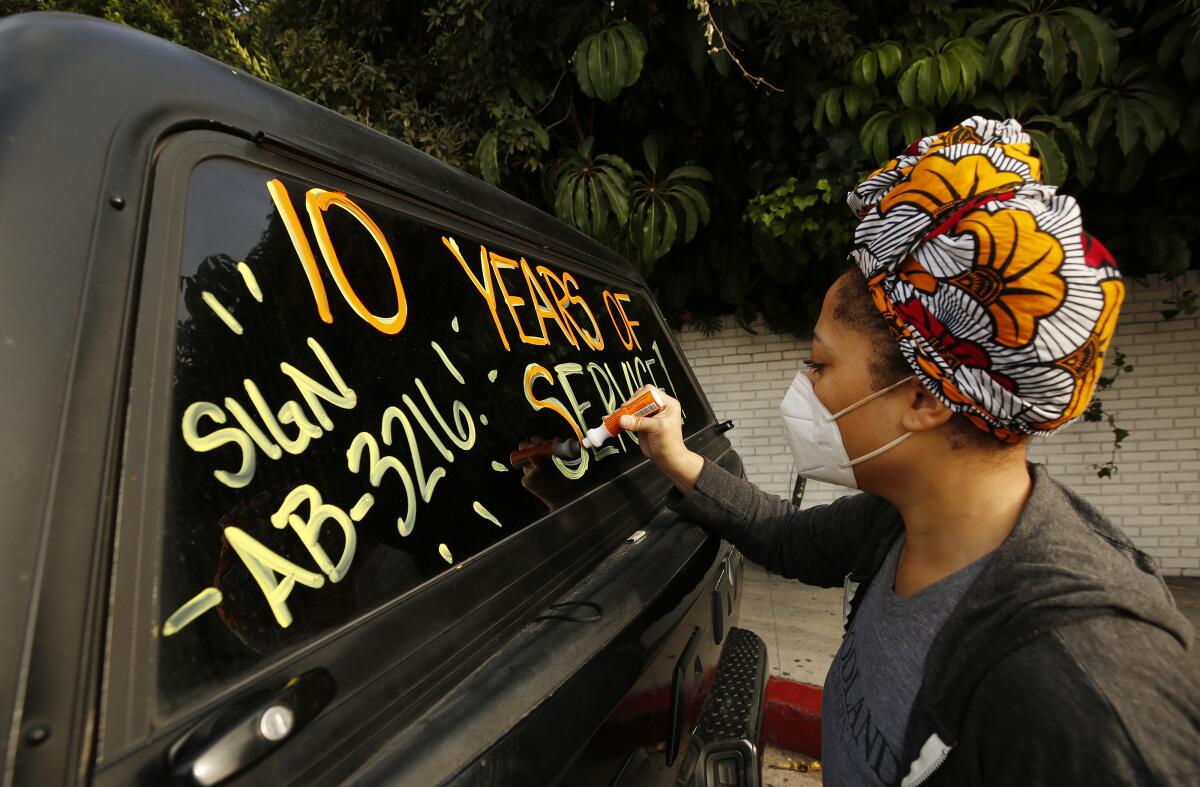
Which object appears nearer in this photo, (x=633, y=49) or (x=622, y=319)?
(x=622, y=319)

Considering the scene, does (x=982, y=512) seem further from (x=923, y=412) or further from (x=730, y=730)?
(x=730, y=730)

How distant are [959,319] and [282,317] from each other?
943 millimetres

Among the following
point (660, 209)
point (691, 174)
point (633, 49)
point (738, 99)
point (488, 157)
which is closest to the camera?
point (633, 49)

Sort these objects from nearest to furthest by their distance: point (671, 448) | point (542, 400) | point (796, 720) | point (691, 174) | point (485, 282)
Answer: point (485, 282) → point (542, 400) → point (671, 448) → point (796, 720) → point (691, 174)

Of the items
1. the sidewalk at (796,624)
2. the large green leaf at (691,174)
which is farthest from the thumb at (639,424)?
the large green leaf at (691,174)

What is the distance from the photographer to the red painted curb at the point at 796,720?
2.77 meters

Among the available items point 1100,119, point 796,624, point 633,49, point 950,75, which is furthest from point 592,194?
point 796,624

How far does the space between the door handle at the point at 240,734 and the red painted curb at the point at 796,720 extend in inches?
97.7

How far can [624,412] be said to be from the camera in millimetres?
1572

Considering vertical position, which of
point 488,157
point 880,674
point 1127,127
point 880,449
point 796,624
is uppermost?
point 488,157

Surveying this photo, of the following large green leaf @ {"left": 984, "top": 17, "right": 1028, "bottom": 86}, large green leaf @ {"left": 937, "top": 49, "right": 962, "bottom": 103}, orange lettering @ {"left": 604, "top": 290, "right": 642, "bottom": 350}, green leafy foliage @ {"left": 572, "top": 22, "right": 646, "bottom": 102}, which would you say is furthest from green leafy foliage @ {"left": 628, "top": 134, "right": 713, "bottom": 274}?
orange lettering @ {"left": 604, "top": 290, "right": 642, "bottom": 350}

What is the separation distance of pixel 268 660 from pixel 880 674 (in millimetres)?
892

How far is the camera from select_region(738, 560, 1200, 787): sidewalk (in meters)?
2.80

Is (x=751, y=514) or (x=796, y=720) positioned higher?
(x=751, y=514)
